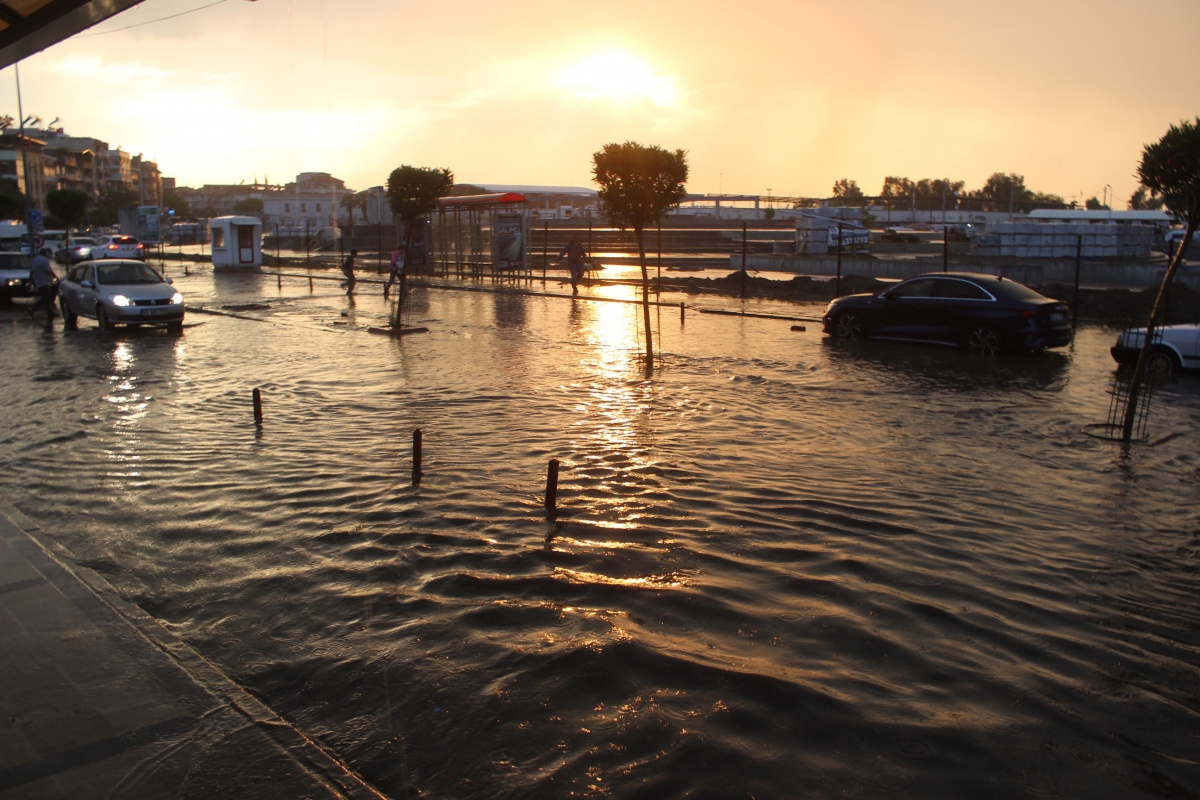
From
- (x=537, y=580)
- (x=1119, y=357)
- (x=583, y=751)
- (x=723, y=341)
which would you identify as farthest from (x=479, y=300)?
(x=583, y=751)

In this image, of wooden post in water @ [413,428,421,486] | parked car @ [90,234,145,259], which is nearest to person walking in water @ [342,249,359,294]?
wooden post in water @ [413,428,421,486]

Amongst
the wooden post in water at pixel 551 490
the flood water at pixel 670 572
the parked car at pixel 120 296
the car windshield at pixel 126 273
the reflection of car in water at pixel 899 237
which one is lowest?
the flood water at pixel 670 572

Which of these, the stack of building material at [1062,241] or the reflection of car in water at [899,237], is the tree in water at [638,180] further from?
the reflection of car in water at [899,237]

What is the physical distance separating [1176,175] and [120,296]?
19.7 m

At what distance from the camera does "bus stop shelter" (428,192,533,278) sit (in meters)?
36.1

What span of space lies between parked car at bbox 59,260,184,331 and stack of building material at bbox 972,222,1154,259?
105 feet

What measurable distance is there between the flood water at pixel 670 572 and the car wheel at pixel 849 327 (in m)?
5.38

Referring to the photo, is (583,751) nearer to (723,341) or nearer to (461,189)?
(723,341)

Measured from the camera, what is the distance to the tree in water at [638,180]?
16578mm

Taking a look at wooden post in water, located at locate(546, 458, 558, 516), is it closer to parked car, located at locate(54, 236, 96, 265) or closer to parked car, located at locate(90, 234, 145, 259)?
parked car, located at locate(90, 234, 145, 259)

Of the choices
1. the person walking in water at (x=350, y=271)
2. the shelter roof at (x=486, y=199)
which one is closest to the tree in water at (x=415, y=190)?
the person walking in water at (x=350, y=271)

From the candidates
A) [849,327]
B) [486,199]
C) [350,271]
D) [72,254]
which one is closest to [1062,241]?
[486,199]

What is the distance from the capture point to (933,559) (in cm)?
637

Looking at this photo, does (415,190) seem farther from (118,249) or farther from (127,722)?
(118,249)
